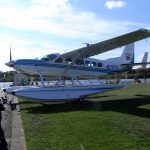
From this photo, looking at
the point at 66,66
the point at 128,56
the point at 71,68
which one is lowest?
the point at 71,68

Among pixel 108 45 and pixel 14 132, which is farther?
pixel 108 45

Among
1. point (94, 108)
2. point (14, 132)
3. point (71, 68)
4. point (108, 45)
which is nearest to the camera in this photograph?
point (14, 132)

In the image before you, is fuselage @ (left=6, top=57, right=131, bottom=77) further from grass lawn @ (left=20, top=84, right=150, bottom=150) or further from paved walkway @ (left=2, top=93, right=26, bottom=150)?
grass lawn @ (left=20, top=84, right=150, bottom=150)

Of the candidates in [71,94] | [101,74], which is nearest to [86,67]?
[101,74]

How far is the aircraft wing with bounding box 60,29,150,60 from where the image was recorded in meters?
18.5

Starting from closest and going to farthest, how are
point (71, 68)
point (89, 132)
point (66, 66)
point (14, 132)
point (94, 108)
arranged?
point (89, 132) < point (14, 132) < point (94, 108) < point (66, 66) < point (71, 68)

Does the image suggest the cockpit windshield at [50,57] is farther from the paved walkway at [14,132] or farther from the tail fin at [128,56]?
the tail fin at [128,56]

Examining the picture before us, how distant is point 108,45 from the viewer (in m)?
20.8

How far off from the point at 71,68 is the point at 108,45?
2899mm

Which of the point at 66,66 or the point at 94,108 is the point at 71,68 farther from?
the point at 94,108

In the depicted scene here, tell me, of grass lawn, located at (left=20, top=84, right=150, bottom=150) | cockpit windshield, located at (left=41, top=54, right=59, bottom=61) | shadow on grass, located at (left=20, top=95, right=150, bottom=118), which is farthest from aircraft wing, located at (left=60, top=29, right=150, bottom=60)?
grass lawn, located at (left=20, top=84, right=150, bottom=150)

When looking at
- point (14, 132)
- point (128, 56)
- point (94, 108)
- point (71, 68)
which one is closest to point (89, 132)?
point (14, 132)

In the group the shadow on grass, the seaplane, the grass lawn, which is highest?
the seaplane

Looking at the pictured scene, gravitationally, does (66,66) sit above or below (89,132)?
above
